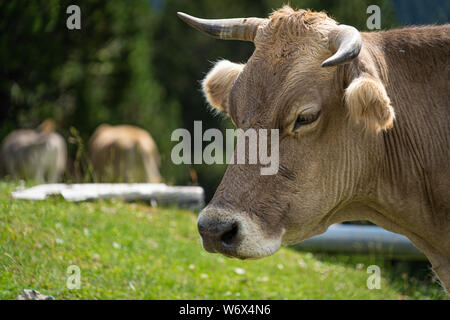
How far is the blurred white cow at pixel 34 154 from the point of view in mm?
13766

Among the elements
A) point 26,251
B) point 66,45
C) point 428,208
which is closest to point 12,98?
point 66,45

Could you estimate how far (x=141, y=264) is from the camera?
6.00 meters

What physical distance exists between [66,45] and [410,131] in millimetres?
13412

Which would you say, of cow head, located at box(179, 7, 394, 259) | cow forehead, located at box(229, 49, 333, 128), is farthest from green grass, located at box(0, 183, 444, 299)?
cow forehead, located at box(229, 49, 333, 128)

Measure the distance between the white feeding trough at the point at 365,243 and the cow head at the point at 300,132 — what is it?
429 cm

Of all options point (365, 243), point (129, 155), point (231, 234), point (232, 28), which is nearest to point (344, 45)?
point (232, 28)

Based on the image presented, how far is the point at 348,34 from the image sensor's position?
324 cm

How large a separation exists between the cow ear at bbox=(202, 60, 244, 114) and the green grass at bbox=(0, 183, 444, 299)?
6.53 ft

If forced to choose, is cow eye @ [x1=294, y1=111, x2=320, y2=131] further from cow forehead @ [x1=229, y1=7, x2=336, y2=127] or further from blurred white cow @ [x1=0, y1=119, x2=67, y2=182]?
blurred white cow @ [x1=0, y1=119, x2=67, y2=182]

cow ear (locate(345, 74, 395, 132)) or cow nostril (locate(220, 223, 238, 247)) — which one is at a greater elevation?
cow ear (locate(345, 74, 395, 132))

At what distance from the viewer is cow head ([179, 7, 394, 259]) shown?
10.2ft

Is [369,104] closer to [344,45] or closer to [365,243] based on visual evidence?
[344,45]

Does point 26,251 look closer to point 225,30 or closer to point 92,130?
point 225,30

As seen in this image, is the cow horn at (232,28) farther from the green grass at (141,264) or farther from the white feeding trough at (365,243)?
the white feeding trough at (365,243)
